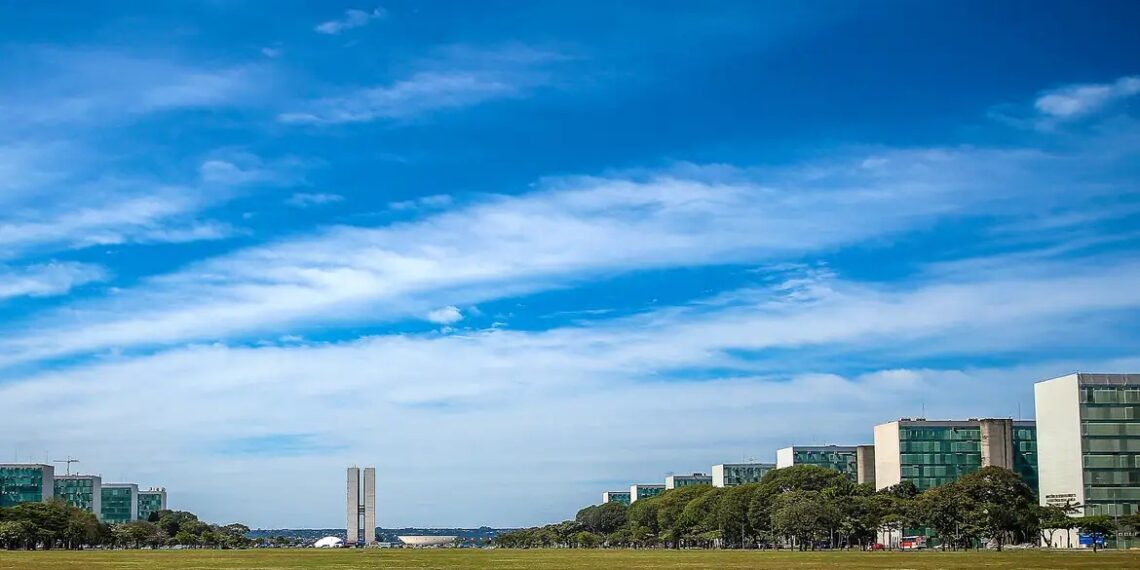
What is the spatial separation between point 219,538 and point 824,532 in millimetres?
104905

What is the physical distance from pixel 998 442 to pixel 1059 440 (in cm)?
2639

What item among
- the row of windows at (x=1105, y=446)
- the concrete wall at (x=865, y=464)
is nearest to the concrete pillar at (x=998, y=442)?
the concrete wall at (x=865, y=464)

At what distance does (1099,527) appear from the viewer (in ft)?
311

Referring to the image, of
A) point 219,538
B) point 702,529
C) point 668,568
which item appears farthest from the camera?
point 219,538

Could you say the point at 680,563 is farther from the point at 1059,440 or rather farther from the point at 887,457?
the point at 887,457

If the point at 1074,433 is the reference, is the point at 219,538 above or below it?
below

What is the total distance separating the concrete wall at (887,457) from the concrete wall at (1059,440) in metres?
24.5

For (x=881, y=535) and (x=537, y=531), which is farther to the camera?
(x=537, y=531)

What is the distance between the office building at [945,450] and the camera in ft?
485

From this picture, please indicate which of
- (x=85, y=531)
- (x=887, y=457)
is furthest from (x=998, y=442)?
(x=85, y=531)

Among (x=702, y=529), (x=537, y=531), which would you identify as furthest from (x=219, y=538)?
(x=702, y=529)

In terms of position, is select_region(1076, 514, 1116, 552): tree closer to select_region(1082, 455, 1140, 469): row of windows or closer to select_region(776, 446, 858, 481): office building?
select_region(1082, 455, 1140, 469): row of windows

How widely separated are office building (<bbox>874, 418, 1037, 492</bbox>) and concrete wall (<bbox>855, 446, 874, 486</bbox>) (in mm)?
21117

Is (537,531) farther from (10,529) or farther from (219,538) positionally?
(10,529)
